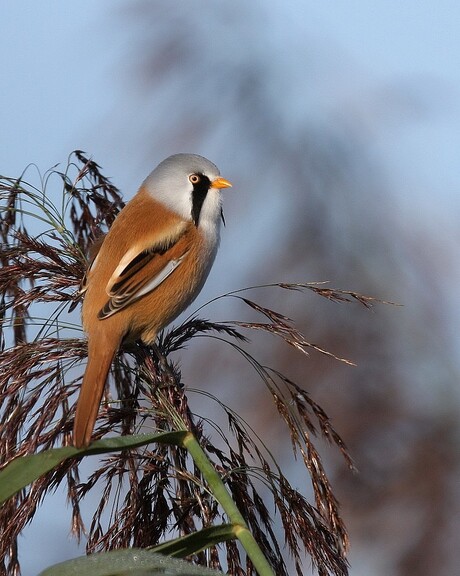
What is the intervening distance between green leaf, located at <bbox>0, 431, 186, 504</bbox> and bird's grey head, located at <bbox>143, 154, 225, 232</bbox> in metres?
1.85

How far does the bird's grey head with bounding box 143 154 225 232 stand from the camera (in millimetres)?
3660

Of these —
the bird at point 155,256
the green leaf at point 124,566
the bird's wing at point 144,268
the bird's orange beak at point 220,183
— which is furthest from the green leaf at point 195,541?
the bird's orange beak at point 220,183

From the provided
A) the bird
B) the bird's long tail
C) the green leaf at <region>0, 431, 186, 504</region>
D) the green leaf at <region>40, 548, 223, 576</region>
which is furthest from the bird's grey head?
the green leaf at <region>40, 548, 223, 576</region>

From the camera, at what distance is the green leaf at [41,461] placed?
1.68 metres

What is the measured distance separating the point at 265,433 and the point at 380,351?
1.47 feet

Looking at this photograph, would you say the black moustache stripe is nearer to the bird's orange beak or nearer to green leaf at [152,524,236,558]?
the bird's orange beak

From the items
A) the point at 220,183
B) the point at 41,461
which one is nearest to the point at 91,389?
the point at 41,461

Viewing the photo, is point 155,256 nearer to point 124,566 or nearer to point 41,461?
point 41,461

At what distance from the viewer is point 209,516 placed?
2354 mm

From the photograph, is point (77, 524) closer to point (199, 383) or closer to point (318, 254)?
point (199, 383)

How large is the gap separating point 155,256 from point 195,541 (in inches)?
71.4

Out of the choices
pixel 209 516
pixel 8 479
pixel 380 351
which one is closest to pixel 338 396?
pixel 380 351

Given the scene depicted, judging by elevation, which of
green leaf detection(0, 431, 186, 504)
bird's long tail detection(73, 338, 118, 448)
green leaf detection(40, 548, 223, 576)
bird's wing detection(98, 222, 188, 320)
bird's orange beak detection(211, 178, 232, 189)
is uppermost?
bird's orange beak detection(211, 178, 232, 189)

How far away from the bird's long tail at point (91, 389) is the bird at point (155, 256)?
11mm
